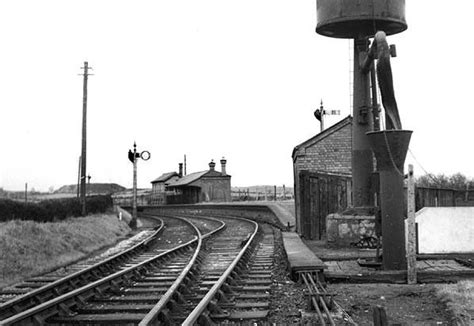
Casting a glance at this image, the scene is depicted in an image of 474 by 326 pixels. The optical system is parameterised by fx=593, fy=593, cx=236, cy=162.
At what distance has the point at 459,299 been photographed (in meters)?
7.45

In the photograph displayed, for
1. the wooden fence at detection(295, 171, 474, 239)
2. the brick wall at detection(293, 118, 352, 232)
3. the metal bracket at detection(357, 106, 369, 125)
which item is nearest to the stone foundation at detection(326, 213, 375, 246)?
the wooden fence at detection(295, 171, 474, 239)

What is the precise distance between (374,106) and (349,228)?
333cm

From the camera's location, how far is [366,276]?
31.3 ft

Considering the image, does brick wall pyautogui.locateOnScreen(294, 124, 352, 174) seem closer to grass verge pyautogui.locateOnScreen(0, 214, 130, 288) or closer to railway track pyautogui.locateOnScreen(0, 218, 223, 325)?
grass verge pyautogui.locateOnScreen(0, 214, 130, 288)

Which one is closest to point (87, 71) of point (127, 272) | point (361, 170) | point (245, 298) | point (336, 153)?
point (336, 153)

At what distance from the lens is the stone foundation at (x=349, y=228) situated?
568 inches

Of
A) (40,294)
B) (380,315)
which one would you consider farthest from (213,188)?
(380,315)

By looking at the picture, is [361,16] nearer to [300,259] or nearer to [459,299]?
[300,259]

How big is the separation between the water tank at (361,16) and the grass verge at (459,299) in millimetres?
7681

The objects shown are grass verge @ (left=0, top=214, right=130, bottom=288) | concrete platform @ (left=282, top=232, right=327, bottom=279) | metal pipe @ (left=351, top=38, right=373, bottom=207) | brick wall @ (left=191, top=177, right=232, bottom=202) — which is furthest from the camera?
brick wall @ (left=191, top=177, right=232, bottom=202)

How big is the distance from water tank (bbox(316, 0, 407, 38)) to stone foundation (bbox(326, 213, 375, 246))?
4686 millimetres

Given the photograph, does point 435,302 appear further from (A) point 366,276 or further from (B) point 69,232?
(B) point 69,232

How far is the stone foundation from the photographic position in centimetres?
1442

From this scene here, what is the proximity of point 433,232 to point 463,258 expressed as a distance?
0.83 metres
